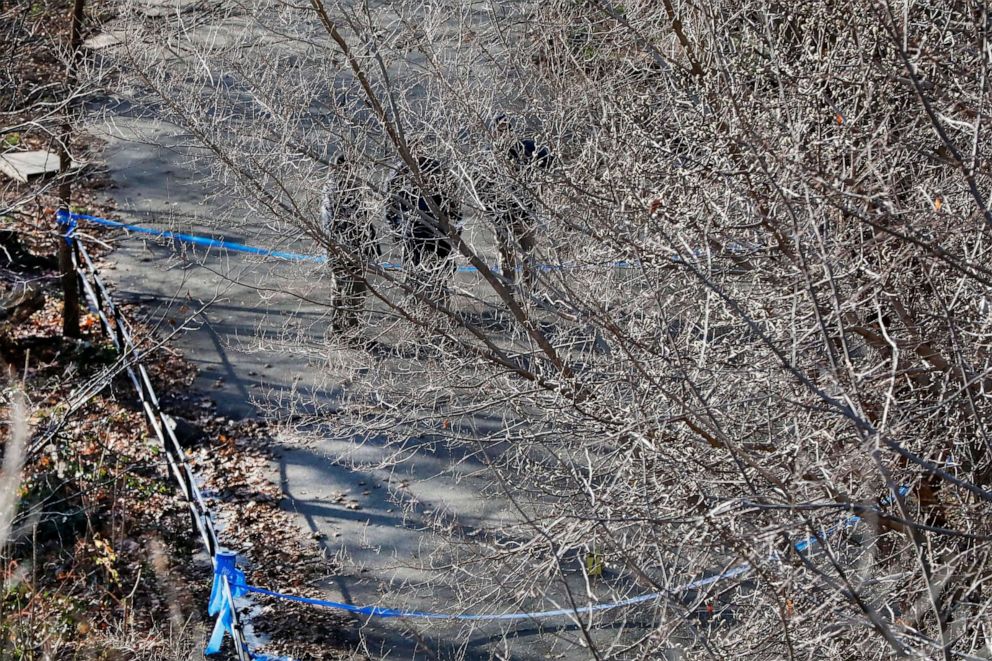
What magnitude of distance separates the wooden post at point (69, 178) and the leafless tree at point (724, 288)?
2.97 ft

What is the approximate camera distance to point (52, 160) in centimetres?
1391

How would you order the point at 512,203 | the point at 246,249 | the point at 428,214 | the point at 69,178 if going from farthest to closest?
1. the point at 246,249
2. the point at 69,178
3. the point at 512,203
4. the point at 428,214

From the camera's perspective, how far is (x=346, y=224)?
8773mm

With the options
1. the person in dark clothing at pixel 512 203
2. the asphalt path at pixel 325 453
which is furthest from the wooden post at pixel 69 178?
the person in dark clothing at pixel 512 203

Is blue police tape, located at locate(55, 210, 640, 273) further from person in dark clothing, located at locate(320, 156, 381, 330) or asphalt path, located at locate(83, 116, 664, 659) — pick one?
person in dark clothing, located at locate(320, 156, 381, 330)

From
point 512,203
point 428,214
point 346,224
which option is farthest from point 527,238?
point 346,224

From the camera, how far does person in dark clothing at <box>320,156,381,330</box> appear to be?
7.59 metres

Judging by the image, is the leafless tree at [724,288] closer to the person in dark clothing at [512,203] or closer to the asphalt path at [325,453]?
the person in dark clothing at [512,203]

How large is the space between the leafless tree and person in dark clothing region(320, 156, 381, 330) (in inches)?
4.1

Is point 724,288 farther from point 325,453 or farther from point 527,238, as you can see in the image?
point 325,453

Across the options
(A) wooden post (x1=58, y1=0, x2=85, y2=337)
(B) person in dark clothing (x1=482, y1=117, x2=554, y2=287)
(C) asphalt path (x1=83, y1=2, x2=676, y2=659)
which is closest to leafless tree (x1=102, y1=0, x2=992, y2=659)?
(B) person in dark clothing (x1=482, y1=117, x2=554, y2=287)

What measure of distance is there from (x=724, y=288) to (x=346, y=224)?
13.2 feet

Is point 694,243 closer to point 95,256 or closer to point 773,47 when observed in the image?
point 773,47

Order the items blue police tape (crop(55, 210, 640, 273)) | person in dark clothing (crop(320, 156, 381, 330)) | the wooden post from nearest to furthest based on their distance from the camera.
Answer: blue police tape (crop(55, 210, 640, 273)) < person in dark clothing (crop(320, 156, 381, 330)) < the wooden post
